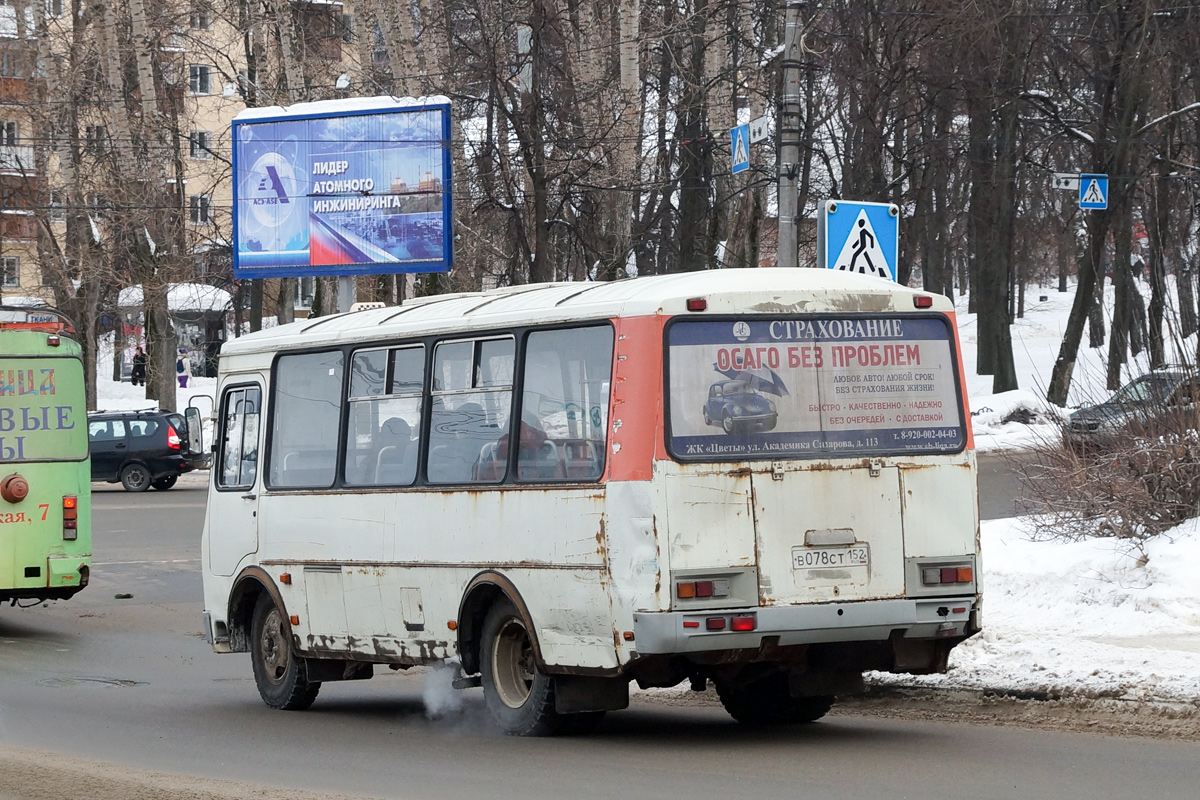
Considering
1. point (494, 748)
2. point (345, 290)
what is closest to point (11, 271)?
point (345, 290)

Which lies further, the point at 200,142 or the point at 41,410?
the point at 200,142

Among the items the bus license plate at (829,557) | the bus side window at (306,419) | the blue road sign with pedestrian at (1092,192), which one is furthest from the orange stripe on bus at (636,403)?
the blue road sign with pedestrian at (1092,192)

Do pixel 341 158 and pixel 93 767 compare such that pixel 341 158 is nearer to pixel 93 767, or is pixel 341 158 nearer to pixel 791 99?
pixel 791 99

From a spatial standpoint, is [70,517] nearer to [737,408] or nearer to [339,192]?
[737,408]

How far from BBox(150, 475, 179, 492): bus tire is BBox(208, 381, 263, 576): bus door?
23227mm

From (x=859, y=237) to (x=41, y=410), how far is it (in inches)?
293

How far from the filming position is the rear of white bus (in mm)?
8203

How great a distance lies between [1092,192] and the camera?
99.3ft

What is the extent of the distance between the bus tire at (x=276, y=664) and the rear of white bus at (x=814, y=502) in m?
3.47

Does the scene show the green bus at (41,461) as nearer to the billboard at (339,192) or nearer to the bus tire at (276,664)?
Result: the bus tire at (276,664)

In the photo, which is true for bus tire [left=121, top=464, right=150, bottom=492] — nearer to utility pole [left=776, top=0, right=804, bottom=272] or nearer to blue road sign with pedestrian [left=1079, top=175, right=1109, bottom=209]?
blue road sign with pedestrian [left=1079, top=175, right=1109, bottom=209]

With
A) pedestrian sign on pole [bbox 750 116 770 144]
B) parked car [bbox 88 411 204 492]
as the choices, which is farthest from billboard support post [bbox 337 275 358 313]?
pedestrian sign on pole [bbox 750 116 770 144]

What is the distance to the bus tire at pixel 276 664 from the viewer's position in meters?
11.3

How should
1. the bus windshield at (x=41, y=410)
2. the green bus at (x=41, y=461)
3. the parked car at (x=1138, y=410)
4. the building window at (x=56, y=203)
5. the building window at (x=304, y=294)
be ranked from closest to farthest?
the parked car at (x=1138, y=410) < the green bus at (x=41, y=461) < the bus windshield at (x=41, y=410) < the building window at (x=56, y=203) < the building window at (x=304, y=294)
